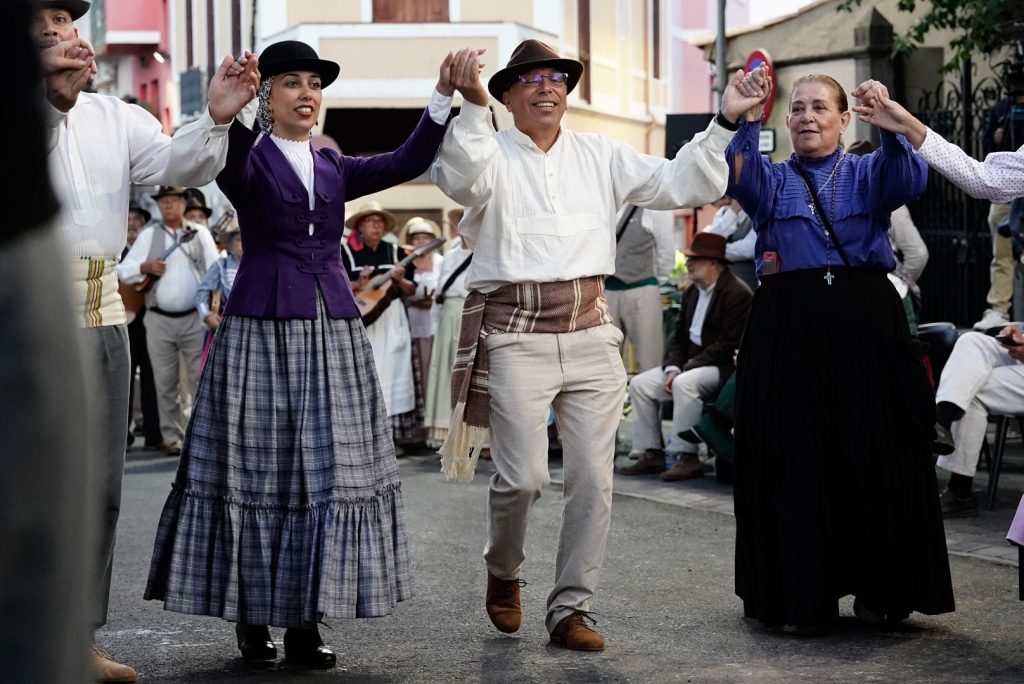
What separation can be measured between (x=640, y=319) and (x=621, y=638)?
6.29 meters

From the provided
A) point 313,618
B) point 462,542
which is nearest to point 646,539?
point 462,542

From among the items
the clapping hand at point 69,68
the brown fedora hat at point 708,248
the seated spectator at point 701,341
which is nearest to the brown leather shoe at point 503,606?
the clapping hand at point 69,68

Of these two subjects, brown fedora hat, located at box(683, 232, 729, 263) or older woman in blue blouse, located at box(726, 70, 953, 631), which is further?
brown fedora hat, located at box(683, 232, 729, 263)

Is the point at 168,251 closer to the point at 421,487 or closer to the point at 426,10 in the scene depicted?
the point at 421,487

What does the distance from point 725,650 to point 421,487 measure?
16.9 ft

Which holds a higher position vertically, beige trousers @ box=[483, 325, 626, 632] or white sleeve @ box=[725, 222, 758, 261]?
white sleeve @ box=[725, 222, 758, 261]

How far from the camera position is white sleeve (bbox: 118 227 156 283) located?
13477mm

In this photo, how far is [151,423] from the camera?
45.4 ft

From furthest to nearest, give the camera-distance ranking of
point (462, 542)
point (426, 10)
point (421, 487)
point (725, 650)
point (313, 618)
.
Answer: point (426, 10)
point (421, 487)
point (462, 542)
point (725, 650)
point (313, 618)

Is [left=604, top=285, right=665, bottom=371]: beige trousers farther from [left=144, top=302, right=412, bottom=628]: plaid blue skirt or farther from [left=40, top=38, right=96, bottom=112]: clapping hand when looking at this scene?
[left=40, top=38, right=96, bottom=112]: clapping hand

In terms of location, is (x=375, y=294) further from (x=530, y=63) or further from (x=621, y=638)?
(x=621, y=638)

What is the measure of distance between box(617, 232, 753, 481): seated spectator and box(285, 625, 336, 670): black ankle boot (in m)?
5.53

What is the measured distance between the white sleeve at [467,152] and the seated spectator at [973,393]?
3.79 meters

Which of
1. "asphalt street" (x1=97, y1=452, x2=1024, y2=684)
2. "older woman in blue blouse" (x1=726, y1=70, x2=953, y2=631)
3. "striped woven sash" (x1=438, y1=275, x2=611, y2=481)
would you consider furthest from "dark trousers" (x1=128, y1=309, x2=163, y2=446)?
"older woman in blue blouse" (x1=726, y1=70, x2=953, y2=631)
